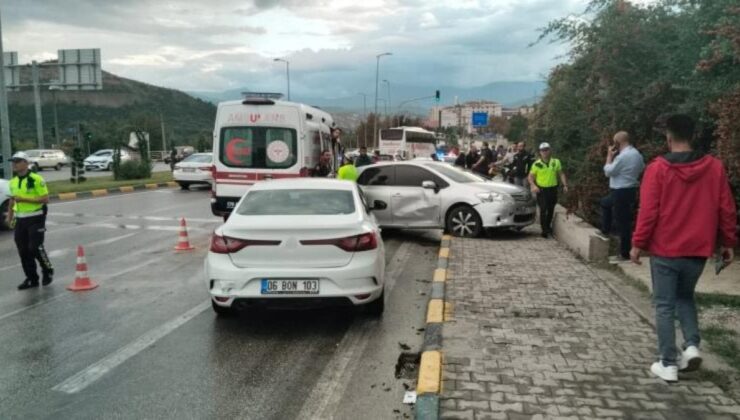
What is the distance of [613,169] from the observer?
8.20 meters

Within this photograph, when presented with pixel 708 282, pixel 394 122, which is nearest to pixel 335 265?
pixel 708 282

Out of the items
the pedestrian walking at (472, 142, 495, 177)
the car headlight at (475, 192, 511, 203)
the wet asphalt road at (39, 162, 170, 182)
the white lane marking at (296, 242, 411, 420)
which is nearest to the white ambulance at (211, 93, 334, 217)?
the car headlight at (475, 192, 511, 203)

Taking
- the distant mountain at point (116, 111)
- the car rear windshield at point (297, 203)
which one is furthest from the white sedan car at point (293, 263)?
the distant mountain at point (116, 111)

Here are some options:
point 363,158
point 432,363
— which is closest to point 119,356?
point 432,363

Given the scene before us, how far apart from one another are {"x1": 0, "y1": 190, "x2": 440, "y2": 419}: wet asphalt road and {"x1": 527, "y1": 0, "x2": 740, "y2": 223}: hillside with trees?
14.4 ft

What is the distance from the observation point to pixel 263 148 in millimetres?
12508

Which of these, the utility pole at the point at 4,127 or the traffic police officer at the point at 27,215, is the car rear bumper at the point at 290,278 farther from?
the utility pole at the point at 4,127

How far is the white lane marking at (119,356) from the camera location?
15.6 ft

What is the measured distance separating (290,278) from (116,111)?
4262 inches

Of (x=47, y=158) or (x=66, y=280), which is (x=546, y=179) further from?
(x=47, y=158)

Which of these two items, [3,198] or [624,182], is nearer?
[624,182]

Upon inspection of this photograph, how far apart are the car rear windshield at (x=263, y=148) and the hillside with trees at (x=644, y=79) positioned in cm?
558

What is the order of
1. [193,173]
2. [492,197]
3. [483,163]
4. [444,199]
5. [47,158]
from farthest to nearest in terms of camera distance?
1. [47,158]
2. [193,173]
3. [483,163]
4. [444,199]
5. [492,197]

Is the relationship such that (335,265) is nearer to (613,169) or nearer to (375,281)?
(375,281)
